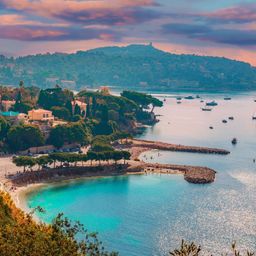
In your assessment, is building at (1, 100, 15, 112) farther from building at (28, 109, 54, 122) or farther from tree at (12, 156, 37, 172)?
tree at (12, 156, 37, 172)

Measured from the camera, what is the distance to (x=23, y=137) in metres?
116

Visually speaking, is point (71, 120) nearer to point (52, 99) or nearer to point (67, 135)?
point (52, 99)

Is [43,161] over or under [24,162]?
under

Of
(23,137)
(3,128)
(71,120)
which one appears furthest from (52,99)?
(23,137)

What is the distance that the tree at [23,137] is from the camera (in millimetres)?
114938

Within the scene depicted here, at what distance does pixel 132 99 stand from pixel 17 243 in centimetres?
15954

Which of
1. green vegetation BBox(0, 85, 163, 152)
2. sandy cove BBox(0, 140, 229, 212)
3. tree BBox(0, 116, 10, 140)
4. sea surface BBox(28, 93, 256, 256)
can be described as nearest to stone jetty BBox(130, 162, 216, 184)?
sandy cove BBox(0, 140, 229, 212)

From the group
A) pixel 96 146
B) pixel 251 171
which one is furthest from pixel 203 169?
pixel 96 146

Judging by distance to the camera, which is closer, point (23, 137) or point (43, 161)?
point (43, 161)

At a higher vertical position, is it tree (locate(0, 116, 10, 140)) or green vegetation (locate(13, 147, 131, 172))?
tree (locate(0, 116, 10, 140))

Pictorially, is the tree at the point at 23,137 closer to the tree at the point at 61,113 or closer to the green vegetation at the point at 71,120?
the green vegetation at the point at 71,120

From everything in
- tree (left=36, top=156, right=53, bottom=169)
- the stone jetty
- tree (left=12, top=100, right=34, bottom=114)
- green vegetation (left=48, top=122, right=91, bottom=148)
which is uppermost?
tree (left=12, top=100, right=34, bottom=114)

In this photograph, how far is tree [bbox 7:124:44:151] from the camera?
4525 inches

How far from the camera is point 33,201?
271 ft
